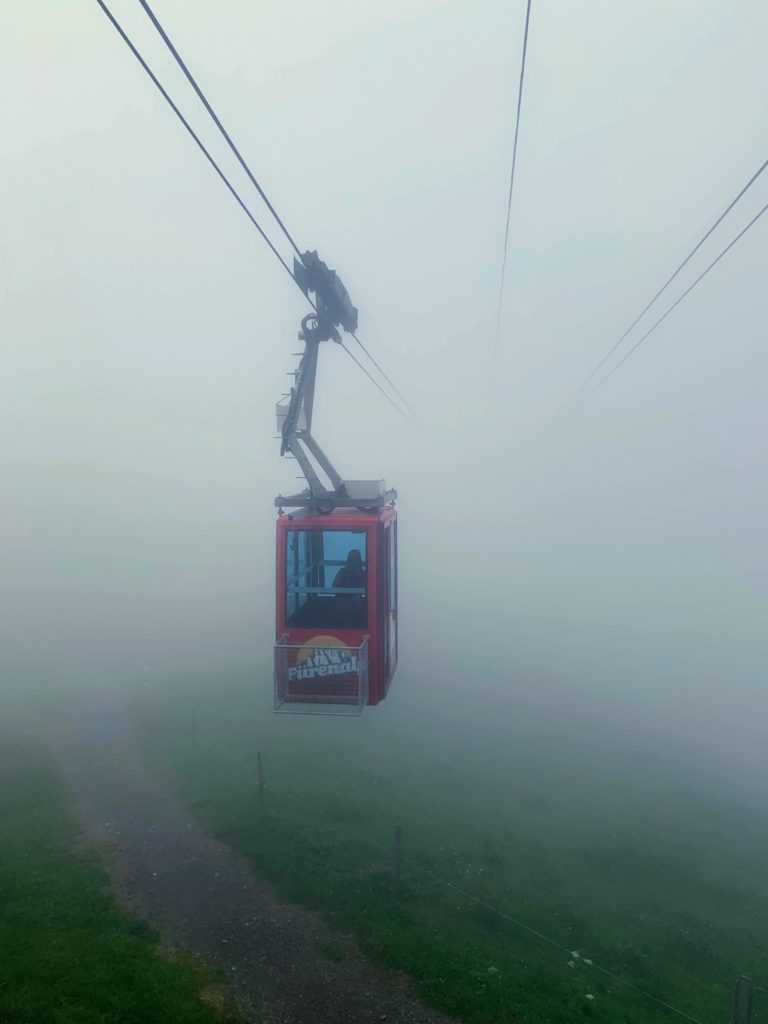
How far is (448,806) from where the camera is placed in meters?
22.4

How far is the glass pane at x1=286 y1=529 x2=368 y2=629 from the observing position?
11555 millimetres

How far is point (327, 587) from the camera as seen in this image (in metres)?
11.9

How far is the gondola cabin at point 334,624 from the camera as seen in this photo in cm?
1124

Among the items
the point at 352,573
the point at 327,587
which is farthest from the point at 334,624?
the point at 352,573

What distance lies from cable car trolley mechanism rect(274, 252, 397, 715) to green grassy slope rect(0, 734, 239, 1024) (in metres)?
4.57

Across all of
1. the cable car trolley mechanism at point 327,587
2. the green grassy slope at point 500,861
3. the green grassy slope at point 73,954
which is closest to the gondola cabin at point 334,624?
the cable car trolley mechanism at point 327,587

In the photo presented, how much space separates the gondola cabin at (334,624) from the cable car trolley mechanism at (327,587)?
16 mm

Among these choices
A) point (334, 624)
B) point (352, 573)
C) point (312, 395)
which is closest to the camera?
point (334, 624)

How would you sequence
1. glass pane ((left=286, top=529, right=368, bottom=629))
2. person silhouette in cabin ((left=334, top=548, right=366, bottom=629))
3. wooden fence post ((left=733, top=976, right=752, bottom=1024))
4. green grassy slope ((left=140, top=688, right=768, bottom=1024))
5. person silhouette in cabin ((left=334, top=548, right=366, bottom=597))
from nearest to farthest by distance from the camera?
1. wooden fence post ((left=733, top=976, right=752, bottom=1024))
2. glass pane ((left=286, top=529, right=368, bottom=629))
3. person silhouette in cabin ((left=334, top=548, right=366, bottom=629))
4. person silhouette in cabin ((left=334, top=548, right=366, bottom=597))
5. green grassy slope ((left=140, top=688, right=768, bottom=1024))

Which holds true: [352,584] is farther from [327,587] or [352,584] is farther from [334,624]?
[334,624]

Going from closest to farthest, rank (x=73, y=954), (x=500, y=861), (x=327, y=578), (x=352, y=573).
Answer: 1. (x=73, y=954)
2. (x=352, y=573)
3. (x=327, y=578)
4. (x=500, y=861)

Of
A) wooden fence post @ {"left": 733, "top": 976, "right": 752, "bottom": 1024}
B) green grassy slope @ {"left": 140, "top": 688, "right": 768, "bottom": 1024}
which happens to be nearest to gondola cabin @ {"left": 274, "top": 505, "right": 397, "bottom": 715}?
green grassy slope @ {"left": 140, "top": 688, "right": 768, "bottom": 1024}

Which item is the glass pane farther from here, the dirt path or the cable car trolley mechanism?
the dirt path

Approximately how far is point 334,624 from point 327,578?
99 centimetres
